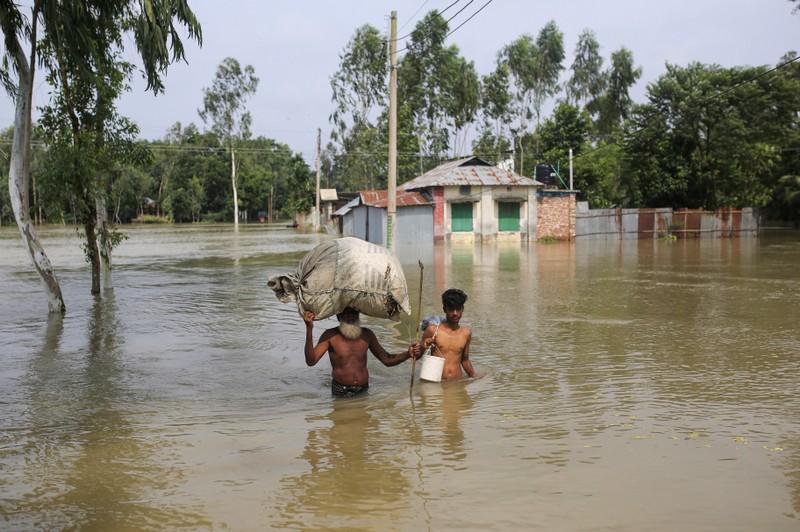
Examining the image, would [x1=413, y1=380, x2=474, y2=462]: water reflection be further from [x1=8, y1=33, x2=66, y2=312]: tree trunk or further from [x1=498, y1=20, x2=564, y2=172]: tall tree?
[x1=498, y1=20, x2=564, y2=172]: tall tree

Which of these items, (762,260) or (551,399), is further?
(762,260)

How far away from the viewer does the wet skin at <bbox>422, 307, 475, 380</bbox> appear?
657 cm

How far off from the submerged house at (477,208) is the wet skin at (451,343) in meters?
25.6

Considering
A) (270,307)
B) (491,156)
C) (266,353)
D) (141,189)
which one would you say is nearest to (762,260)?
(270,307)

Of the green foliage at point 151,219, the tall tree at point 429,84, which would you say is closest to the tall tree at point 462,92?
the tall tree at point 429,84

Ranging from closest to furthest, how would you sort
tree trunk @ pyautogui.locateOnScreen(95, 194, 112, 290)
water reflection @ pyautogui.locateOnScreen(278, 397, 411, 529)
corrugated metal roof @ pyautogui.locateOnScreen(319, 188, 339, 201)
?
water reflection @ pyautogui.locateOnScreen(278, 397, 411, 529)
tree trunk @ pyautogui.locateOnScreen(95, 194, 112, 290)
corrugated metal roof @ pyautogui.locateOnScreen(319, 188, 339, 201)

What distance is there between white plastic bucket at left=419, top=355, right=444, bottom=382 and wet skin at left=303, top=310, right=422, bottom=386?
371 millimetres

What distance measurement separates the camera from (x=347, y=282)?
614 cm

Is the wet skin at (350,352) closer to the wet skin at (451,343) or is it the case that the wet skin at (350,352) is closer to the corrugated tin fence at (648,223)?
the wet skin at (451,343)

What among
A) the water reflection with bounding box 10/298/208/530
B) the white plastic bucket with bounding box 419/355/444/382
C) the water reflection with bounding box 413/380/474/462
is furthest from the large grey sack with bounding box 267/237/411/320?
the water reflection with bounding box 10/298/208/530

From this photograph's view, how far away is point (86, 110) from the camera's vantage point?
1353 cm

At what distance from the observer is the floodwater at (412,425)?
411 centimetres

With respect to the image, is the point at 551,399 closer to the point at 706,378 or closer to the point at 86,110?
the point at 706,378

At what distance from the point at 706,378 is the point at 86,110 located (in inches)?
455
